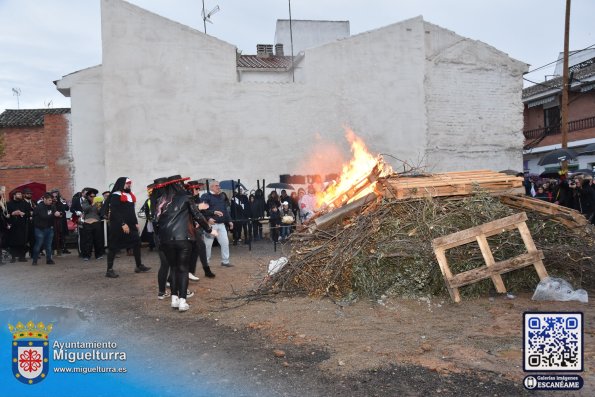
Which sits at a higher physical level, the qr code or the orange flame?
the orange flame

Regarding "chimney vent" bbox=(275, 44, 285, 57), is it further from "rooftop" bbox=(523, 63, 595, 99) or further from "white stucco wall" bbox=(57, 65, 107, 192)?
"rooftop" bbox=(523, 63, 595, 99)

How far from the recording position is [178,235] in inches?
265

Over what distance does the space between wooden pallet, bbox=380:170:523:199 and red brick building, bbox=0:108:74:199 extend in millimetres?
18884

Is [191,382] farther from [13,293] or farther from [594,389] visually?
[13,293]

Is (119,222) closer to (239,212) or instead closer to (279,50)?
(239,212)

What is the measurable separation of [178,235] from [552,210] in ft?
18.4

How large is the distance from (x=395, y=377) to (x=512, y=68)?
20.4 metres

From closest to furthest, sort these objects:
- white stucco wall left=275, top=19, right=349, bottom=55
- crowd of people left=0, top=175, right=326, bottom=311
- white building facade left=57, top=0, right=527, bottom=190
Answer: crowd of people left=0, top=175, right=326, bottom=311 → white building facade left=57, top=0, right=527, bottom=190 → white stucco wall left=275, top=19, right=349, bottom=55

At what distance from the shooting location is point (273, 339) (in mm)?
5523

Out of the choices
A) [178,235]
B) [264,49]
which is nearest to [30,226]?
[178,235]

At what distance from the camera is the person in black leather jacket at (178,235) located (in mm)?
6730

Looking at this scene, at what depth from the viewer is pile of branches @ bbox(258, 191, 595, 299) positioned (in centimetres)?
693

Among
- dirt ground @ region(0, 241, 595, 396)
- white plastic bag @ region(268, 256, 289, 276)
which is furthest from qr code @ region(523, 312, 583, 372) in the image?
white plastic bag @ region(268, 256, 289, 276)

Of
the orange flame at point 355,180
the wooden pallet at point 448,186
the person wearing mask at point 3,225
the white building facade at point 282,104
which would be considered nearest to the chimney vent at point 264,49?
the white building facade at point 282,104
